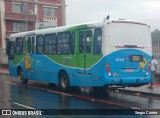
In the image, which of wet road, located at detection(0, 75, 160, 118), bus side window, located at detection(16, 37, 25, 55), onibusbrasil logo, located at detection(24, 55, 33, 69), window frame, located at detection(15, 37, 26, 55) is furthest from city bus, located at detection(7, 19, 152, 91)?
bus side window, located at detection(16, 37, 25, 55)

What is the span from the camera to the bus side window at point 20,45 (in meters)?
22.2

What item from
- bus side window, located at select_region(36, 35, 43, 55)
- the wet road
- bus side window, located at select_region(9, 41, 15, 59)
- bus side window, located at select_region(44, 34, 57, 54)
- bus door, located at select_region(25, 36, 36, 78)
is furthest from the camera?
bus side window, located at select_region(9, 41, 15, 59)

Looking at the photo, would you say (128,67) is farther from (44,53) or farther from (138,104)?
(44,53)

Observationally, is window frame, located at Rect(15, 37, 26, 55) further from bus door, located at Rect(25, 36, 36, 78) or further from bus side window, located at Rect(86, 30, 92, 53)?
bus side window, located at Rect(86, 30, 92, 53)

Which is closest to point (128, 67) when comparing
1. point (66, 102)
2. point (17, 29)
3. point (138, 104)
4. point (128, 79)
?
point (128, 79)

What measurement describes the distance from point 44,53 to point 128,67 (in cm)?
594

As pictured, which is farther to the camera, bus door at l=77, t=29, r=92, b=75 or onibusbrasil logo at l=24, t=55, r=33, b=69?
onibusbrasil logo at l=24, t=55, r=33, b=69

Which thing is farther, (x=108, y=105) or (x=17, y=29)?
(x=17, y=29)

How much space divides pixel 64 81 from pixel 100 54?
144 inches

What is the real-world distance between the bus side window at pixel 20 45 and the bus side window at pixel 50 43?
2.96m

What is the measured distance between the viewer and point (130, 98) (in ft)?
51.0

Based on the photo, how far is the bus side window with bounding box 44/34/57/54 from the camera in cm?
1881

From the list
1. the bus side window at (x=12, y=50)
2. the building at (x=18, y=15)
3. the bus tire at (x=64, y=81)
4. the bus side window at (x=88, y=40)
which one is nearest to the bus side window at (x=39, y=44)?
the bus tire at (x=64, y=81)

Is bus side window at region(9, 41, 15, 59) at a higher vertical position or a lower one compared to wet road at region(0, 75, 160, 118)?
higher
